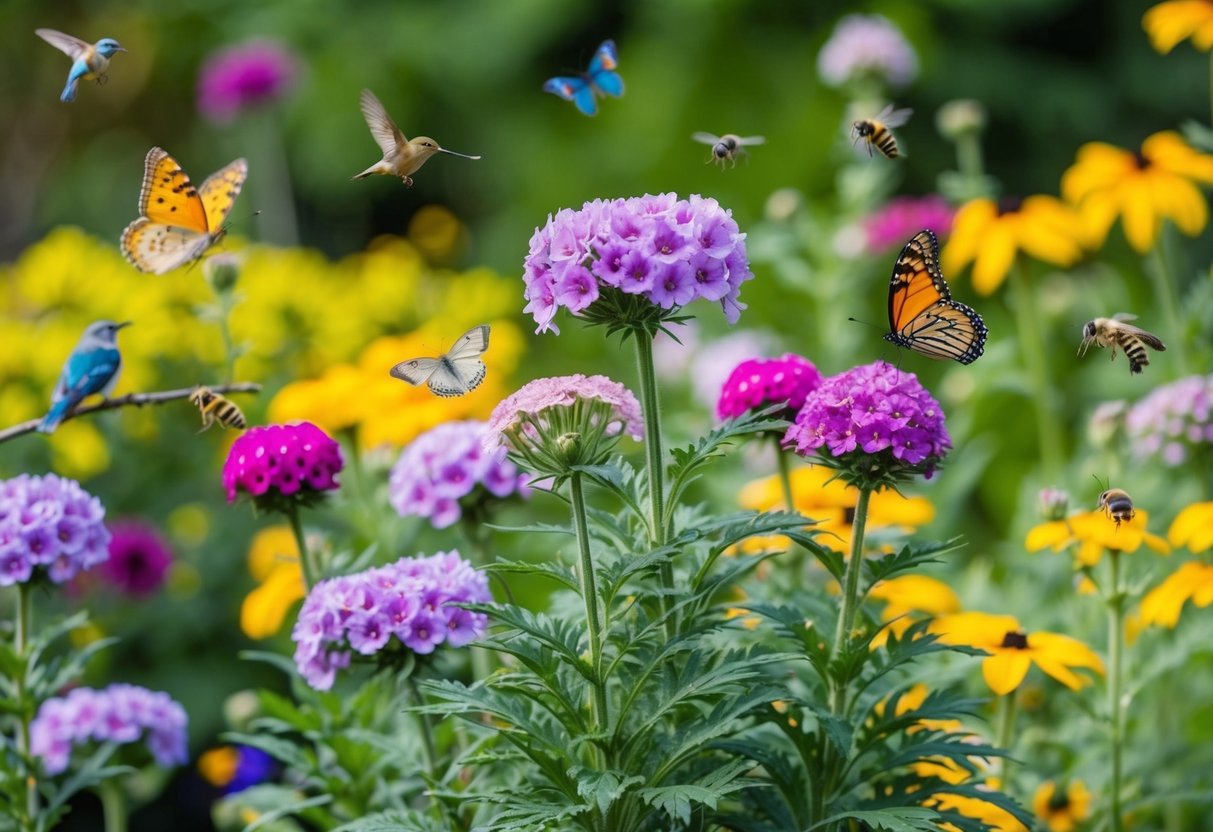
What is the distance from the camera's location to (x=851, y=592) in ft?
6.47

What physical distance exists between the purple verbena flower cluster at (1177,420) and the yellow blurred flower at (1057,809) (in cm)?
68

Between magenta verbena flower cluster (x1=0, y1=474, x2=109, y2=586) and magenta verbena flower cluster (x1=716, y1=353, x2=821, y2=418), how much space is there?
1.05m

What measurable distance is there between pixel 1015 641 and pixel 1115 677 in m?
0.26

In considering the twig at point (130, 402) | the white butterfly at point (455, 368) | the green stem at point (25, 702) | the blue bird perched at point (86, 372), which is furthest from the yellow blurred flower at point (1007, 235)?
the green stem at point (25, 702)

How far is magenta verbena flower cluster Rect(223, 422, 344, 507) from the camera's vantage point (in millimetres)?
2264

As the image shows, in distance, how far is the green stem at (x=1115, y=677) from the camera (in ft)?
7.89

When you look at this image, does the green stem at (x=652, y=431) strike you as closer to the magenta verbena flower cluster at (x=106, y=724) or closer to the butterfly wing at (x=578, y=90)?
the butterfly wing at (x=578, y=90)

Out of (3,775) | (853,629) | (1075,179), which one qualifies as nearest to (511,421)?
(853,629)

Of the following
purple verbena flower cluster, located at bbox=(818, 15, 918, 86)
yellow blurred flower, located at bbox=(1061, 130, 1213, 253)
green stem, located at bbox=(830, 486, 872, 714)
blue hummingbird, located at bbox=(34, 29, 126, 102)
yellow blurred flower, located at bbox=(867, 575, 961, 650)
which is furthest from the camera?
purple verbena flower cluster, located at bbox=(818, 15, 918, 86)

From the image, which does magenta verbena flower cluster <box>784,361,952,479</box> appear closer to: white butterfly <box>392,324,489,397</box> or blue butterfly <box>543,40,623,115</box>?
white butterfly <box>392,324,489,397</box>

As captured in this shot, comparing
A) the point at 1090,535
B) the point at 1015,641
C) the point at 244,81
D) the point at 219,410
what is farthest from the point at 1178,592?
the point at 244,81

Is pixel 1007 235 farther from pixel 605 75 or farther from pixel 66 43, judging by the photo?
pixel 66 43

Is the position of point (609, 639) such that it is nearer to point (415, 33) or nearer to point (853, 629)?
point (853, 629)

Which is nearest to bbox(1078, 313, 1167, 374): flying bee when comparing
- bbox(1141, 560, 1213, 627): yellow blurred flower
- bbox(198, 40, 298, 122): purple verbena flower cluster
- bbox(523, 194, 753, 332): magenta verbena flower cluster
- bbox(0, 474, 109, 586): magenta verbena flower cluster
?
bbox(1141, 560, 1213, 627): yellow blurred flower
